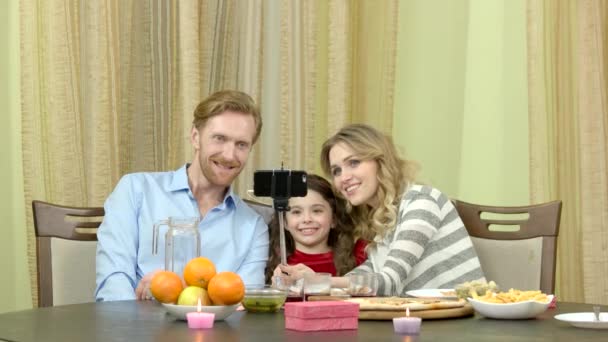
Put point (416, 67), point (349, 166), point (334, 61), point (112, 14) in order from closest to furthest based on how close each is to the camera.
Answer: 1. point (349, 166)
2. point (112, 14)
3. point (334, 61)
4. point (416, 67)

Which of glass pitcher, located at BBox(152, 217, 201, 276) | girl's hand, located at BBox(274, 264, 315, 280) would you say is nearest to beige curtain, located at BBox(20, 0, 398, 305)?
glass pitcher, located at BBox(152, 217, 201, 276)

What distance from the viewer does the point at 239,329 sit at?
1.91 meters

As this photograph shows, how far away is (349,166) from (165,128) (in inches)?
29.0

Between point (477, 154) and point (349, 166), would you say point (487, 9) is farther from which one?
point (349, 166)

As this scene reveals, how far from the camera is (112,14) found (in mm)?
3414

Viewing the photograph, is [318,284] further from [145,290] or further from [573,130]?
[573,130]

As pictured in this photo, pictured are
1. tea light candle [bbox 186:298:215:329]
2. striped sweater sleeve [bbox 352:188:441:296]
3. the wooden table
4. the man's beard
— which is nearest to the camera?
the wooden table

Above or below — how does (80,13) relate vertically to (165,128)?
above

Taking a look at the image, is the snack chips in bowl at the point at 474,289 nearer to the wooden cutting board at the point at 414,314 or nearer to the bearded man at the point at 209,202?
the wooden cutting board at the point at 414,314

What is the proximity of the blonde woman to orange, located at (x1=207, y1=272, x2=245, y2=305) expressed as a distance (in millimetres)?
834

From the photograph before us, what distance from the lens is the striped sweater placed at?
9.75ft

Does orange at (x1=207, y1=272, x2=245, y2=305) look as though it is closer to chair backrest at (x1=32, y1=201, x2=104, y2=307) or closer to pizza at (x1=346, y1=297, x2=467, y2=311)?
pizza at (x1=346, y1=297, x2=467, y2=311)

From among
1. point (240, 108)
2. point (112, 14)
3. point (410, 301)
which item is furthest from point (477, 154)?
point (410, 301)

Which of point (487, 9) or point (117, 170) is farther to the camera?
point (487, 9)
